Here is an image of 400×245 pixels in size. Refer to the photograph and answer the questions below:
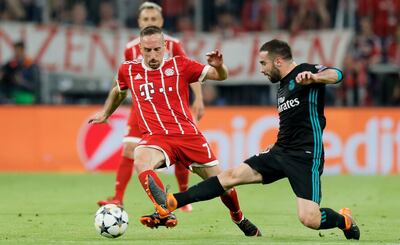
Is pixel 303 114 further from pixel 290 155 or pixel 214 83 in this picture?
pixel 214 83

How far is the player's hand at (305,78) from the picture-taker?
9023 millimetres

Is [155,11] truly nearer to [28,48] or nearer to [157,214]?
[157,214]

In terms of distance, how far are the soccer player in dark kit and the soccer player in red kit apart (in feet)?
1.64

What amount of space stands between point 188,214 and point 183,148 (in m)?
2.23

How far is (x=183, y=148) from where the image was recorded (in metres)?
10.0

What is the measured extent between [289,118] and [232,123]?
9.56m

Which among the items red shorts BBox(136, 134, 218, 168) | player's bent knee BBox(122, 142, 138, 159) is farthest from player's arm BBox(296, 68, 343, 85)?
player's bent knee BBox(122, 142, 138, 159)

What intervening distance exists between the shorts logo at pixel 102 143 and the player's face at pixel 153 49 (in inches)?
342

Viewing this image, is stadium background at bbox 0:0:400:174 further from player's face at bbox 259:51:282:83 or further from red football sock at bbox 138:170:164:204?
player's face at bbox 259:51:282:83

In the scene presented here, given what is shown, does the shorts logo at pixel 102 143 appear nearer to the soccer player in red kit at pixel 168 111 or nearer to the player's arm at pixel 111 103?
the player's arm at pixel 111 103

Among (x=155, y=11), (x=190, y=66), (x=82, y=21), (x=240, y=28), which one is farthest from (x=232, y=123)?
(x=190, y=66)

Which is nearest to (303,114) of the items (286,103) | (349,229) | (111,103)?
(286,103)

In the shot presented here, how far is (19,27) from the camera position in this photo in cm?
1961

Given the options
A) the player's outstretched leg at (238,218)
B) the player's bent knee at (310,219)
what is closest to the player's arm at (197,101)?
the player's outstretched leg at (238,218)
